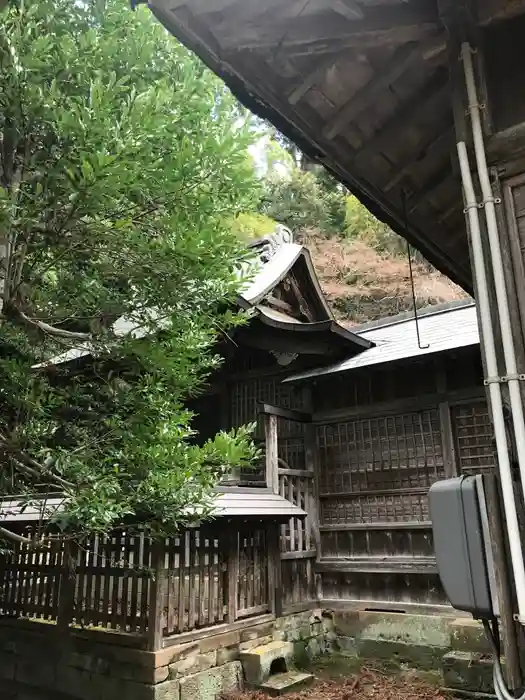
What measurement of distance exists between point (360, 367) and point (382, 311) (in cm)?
1725

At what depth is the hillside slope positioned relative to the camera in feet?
84.4

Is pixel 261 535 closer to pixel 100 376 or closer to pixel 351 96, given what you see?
pixel 100 376

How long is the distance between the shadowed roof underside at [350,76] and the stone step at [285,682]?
5.98 meters

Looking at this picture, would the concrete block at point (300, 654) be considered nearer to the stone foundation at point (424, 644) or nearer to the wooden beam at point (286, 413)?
the stone foundation at point (424, 644)

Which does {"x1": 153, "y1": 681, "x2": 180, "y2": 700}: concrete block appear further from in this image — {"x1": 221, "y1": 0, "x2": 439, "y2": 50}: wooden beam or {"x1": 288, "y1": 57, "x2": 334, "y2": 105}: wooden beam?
{"x1": 221, "y1": 0, "x2": 439, "y2": 50}: wooden beam

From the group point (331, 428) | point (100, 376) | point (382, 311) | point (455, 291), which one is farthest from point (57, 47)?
point (455, 291)

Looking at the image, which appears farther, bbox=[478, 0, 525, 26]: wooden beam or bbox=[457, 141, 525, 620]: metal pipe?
bbox=[478, 0, 525, 26]: wooden beam

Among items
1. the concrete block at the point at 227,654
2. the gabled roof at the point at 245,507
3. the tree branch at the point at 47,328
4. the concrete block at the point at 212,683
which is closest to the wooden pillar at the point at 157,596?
the concrete block at the point at 212,683

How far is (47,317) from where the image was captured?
168 inches

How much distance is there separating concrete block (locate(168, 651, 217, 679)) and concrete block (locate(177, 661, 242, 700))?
2.2 inches

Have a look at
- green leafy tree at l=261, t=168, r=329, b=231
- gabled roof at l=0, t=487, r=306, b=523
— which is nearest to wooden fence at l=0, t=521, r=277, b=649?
gabled roof at l=0, t=487, r=306, b=523

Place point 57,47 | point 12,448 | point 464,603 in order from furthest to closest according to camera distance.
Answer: point 12,448 < point 57,47 < point 464,603

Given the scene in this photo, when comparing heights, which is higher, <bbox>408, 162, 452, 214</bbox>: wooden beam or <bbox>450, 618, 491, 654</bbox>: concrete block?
<bbox>408, 162, 452, 214</bbox>: wooden beam

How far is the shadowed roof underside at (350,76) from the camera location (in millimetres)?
2895
